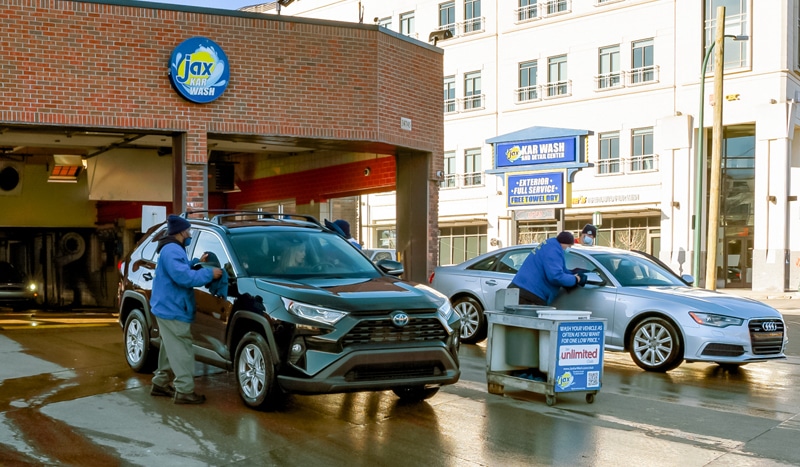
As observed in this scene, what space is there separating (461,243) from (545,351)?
37633 millimetres

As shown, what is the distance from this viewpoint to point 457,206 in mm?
45344

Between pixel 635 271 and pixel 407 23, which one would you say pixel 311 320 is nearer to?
pixel 635 271

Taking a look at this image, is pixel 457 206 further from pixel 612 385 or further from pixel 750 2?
pixel 612 385

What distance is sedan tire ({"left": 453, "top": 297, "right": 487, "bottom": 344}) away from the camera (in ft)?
43.5

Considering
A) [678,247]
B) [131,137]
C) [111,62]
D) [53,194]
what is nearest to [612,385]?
[111,62]

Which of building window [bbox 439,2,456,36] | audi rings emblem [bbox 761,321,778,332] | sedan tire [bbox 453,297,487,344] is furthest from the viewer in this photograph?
building window [bbox 439,2,456,36]

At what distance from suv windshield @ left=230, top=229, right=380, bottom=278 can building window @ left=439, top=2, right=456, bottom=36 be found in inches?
1489

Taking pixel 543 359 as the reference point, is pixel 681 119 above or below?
above

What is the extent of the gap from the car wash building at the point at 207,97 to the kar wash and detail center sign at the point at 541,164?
2333 millimetres

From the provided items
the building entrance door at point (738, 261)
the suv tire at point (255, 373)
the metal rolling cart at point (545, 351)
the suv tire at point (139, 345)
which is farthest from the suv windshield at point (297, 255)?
the building entrance door at point (738, 261)

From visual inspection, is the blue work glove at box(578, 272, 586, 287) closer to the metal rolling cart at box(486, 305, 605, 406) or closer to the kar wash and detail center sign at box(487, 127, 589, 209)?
the metal rolling cart at box(486, 305, 605, 406)

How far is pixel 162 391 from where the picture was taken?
856 centimetres

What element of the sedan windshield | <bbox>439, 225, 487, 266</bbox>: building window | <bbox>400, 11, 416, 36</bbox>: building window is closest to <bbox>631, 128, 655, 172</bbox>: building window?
<bbox>439, 225, 487, 266</bbox>: building window

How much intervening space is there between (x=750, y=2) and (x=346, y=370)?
113 ft
